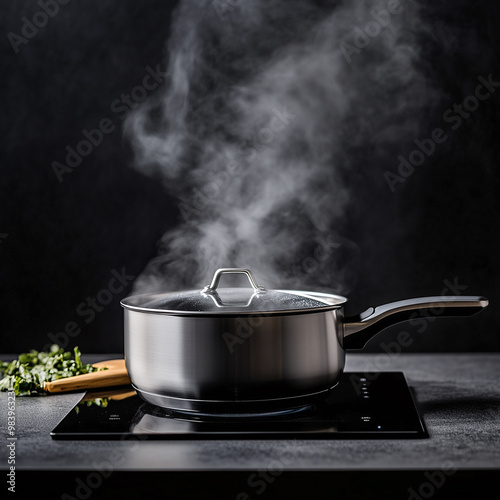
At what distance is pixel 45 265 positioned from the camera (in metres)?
1.54

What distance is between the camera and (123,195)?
1.52m

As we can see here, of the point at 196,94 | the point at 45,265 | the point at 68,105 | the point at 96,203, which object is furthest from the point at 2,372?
the point at 196,94

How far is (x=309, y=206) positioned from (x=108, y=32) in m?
0.62

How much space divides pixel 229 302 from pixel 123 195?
25.3 inches

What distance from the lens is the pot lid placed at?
35.4 inches

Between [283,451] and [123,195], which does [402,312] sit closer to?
[283,451]

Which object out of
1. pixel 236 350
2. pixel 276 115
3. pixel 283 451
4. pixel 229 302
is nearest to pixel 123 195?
pixel 276 115

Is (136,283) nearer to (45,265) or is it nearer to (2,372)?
(45,265)

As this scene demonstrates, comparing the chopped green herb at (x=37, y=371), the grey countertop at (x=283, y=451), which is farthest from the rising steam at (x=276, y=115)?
the grey countertop at (x=283, y=451)

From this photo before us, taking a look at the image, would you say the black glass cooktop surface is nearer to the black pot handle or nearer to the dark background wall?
the black pot handle

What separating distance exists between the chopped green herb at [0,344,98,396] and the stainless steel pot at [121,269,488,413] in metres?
0.28

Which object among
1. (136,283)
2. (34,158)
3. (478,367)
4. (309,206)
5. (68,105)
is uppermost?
(68,105)

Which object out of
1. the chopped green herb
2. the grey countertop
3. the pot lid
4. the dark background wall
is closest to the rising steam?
the dark background wall

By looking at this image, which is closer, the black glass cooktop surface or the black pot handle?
the black glass cooktop surface
